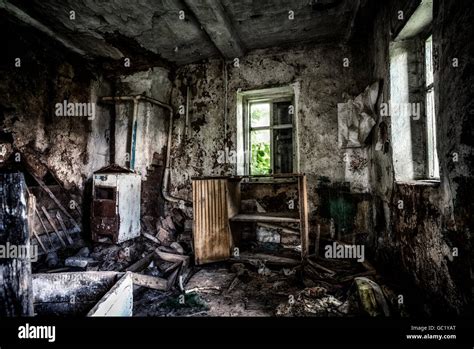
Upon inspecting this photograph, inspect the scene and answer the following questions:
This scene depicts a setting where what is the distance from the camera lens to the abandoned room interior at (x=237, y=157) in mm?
1930

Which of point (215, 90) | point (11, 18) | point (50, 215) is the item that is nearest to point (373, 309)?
point (215, 90)

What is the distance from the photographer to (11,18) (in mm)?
3637

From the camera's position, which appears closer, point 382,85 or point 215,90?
point 382,85

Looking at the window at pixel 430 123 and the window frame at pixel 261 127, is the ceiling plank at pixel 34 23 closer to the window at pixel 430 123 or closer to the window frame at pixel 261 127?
the window frame at pixel 261 127

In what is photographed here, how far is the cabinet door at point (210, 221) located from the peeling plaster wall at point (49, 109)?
9.16 ft

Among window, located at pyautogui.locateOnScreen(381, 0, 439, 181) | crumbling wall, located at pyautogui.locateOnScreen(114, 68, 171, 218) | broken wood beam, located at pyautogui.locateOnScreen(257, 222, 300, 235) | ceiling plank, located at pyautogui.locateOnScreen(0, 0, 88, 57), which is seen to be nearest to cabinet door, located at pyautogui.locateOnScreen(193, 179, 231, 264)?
broken wood beam, located at pyautogui.locateOnScreen(257, 222, 300, 235)

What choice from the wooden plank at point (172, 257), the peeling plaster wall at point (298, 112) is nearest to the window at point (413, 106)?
the peeling plaster wall at point (298, 112)

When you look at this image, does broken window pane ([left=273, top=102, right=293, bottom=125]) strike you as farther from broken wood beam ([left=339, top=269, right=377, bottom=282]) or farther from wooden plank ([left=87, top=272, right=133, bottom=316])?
wooden plank ([left=87, top=272, right=133, bottom=316])

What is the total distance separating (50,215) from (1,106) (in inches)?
71.9

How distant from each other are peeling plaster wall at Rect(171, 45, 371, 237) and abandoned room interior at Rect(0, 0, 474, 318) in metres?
0.03

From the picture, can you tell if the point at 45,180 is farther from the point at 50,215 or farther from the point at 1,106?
the point at 1,106

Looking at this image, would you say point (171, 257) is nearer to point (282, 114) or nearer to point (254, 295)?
point (254, 295)

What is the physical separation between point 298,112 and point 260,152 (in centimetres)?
109

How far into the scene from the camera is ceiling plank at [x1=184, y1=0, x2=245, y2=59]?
11.5 feet
